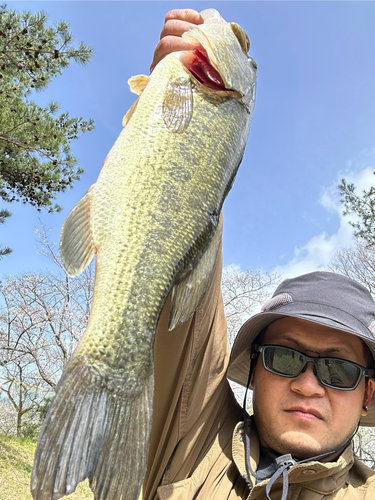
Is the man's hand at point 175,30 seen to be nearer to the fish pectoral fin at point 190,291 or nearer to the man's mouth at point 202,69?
the man's mouth at point 202,69

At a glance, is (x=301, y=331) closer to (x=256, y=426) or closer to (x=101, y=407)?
(x=256, y=426)

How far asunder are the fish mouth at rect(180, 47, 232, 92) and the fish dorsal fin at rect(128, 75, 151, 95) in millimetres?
211

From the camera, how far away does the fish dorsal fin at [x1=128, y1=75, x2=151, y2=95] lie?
1.83 metres

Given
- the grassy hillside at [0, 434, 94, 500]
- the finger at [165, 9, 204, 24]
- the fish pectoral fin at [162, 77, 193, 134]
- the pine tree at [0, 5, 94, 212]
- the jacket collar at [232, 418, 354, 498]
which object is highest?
the pine tree at [0, 5, 94, 212]

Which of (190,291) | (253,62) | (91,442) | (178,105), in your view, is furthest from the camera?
(253,62)

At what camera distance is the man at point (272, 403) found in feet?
5.74

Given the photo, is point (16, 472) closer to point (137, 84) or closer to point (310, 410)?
point (310, 410)

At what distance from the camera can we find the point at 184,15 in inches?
72.1

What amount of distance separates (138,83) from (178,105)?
359mm

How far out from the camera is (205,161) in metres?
1.58

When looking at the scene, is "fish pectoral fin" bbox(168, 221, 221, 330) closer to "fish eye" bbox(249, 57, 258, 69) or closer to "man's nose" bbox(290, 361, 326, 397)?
"man's nose" bbox(290, 361, 326, 397)

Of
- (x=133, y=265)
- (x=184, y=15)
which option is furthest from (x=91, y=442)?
(x=184, y=15)

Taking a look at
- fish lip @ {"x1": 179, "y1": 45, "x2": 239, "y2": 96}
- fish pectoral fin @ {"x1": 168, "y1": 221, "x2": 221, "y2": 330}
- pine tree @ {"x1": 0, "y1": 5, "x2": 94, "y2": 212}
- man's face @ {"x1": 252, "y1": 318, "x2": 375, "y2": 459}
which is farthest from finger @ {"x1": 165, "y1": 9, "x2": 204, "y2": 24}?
pine tree @ {"x1": 0, "y1": 5, "x2": 94, "y2": 212}

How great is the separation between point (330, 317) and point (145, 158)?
118 centimetres
